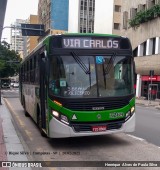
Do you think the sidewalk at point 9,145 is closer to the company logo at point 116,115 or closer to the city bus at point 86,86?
the city bus at point 86,86

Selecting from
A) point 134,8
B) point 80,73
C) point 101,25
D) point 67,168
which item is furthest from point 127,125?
point 101,25

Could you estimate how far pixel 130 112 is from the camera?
970cm

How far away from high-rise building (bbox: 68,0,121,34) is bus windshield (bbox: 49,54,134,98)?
55.0 metres

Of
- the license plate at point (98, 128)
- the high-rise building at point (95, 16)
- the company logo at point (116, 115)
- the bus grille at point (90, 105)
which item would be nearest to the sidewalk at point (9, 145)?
the bus grille at point (90, 105)

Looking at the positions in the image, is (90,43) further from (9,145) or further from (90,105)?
(9,145)

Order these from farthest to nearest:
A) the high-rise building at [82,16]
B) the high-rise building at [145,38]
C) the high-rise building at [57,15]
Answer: the high-rise building at [57,15] < the high-rise building at [82,16] < the high-rise building at [145,38]

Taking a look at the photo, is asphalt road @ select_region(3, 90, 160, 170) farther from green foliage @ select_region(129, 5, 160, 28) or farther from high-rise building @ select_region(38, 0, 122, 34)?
high-rise building @ select_region(38, 0, 122, 34)

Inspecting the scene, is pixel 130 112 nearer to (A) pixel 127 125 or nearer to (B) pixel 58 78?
(A) pixel 127 125

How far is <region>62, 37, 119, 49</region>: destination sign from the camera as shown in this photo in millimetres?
9438

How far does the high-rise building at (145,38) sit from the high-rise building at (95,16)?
17.0 meters

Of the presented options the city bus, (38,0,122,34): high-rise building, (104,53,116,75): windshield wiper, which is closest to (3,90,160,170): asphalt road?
the city bus

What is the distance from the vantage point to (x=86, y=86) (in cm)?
914

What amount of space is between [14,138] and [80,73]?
2.78m

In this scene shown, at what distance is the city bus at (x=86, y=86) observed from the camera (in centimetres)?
900
